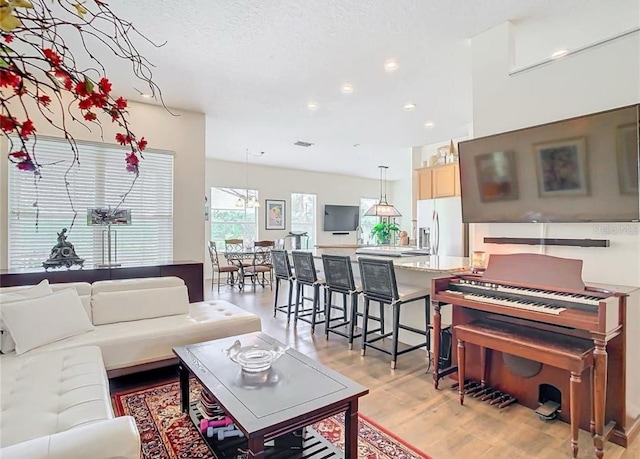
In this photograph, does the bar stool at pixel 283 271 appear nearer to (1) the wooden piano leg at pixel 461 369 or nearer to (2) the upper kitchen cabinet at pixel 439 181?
(1) the wooden piano leg at pixel 461 369

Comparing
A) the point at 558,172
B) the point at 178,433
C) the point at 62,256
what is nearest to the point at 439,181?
the point at 558,172

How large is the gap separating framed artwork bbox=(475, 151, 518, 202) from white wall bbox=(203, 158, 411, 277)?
640 cm

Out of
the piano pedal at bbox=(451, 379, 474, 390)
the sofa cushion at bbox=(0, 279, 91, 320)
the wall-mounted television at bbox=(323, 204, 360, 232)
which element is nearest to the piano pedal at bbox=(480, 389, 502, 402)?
the piano pedal at bbox=(451, 379, 474, 390)

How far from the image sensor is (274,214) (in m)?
9.58

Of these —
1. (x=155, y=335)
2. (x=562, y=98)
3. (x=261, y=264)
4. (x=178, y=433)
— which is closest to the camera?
(x=178, y=433)

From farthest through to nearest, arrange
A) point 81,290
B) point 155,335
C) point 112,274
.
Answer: point 112,274 < point 81,290 < point 155,335

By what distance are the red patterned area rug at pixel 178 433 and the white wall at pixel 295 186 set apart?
613cm

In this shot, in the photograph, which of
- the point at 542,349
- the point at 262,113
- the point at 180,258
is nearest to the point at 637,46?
the point at 542,349

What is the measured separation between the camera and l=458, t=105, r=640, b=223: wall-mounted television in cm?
229

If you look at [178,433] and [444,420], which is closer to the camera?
[178,433]

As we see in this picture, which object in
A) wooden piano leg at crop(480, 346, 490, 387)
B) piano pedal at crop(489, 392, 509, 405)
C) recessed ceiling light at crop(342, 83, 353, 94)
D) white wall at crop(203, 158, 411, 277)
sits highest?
recessed ceiling light at crop(342, 83, 353, 94)

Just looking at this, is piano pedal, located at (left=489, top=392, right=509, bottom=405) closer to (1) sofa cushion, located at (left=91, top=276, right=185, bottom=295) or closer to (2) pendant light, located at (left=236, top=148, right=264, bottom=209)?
(1) sofa cushion, located at (left=91, top=276, right=185, bottom=295)

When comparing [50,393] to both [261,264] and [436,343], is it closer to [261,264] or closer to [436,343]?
[436,343]

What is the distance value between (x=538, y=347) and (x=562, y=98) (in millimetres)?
1792
